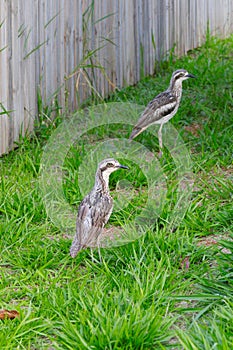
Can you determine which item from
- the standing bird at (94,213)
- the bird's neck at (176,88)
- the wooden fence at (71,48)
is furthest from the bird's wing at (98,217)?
the bird's neck at (176,88)

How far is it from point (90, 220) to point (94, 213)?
6cm

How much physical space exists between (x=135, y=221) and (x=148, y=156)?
1447mm

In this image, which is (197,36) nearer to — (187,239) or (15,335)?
(187,239)

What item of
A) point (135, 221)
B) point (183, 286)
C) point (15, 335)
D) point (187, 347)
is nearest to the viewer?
point (187, 347)

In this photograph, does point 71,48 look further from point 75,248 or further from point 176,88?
point 75,248

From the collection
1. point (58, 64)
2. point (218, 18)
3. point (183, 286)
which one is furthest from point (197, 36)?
point (183, 286)

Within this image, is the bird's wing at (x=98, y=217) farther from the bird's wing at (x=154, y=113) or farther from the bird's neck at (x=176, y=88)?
the bird's neck at (x=176, y=88)

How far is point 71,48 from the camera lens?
9164mm

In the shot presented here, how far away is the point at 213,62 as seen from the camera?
11461 millimetres

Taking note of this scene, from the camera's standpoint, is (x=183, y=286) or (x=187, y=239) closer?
(x=183, y=286)

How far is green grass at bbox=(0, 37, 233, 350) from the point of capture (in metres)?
4.64

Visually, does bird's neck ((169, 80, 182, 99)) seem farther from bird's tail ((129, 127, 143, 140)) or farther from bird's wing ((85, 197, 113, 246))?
bird's wing ((85, 197, 113, 246))

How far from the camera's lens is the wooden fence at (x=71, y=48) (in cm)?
794

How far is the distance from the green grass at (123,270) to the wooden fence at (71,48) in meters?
0.43
